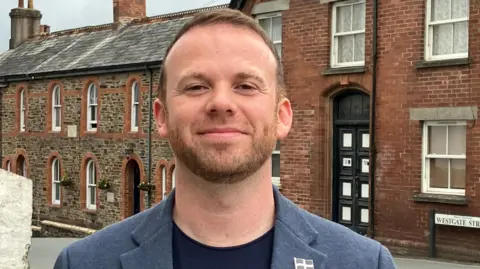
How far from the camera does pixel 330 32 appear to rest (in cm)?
1570

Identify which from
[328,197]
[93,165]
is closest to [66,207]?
[93,165]

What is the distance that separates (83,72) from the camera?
24359 mm

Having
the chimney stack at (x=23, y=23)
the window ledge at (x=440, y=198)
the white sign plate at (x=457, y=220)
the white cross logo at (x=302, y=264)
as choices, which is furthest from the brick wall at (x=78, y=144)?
the white cross logo at (x=302, y=264)

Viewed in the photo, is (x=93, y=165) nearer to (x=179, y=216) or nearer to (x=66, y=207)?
(x=66, y=207)

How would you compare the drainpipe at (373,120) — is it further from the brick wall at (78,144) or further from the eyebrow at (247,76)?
the eyebrow at (247,76)

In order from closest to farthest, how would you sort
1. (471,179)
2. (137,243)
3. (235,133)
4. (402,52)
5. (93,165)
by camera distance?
(235,133), (137,243), (471,179), (402,52), (93,165)

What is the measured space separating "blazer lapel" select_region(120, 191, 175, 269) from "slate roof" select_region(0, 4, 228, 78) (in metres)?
19.3

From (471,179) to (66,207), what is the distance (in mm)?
16654

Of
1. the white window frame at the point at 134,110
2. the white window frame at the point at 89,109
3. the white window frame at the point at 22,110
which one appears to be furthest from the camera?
the white window frame at the point at 22,110

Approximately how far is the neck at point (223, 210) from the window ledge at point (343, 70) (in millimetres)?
13192

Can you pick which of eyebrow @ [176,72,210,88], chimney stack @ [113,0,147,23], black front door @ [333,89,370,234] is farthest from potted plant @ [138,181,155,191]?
eyebrow @ [176,72,210,88]

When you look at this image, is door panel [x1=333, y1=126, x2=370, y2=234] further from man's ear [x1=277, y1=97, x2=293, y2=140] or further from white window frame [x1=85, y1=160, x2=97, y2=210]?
man's ear [x1=277, y1=97, x2=293, y2=140]

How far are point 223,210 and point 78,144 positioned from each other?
24.0m

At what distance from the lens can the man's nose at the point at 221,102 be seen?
1904mm
